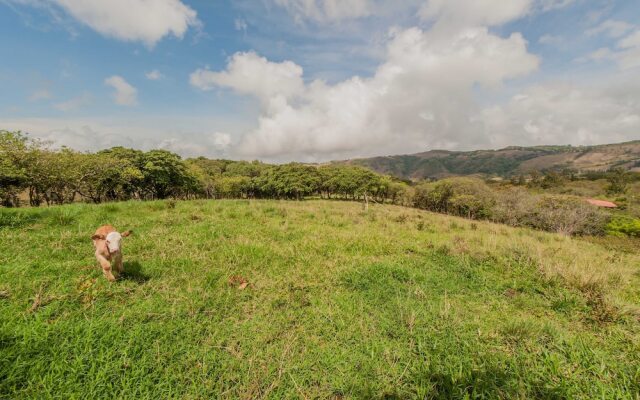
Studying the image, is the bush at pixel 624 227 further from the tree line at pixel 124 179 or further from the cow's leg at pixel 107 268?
the cow's leg at pixel 107 268

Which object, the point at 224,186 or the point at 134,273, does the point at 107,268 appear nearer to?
the point at 134,273

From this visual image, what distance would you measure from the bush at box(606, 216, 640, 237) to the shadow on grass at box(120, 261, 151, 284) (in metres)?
55.4

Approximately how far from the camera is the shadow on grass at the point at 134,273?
17.9 ft

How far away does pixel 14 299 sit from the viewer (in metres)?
4.38

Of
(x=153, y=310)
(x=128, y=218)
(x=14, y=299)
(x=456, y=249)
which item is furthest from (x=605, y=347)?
(x=128, y=218)

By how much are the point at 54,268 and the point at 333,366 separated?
6.43m

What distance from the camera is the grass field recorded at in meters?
3.30

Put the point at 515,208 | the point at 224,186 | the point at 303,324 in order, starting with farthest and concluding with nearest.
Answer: the point at 224,186, the point at 515,208, the point at 303,324

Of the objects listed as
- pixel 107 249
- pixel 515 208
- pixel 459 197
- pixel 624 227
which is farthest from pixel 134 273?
pixel 459 197

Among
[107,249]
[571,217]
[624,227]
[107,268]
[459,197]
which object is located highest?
[107,249]

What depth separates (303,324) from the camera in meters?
4.57

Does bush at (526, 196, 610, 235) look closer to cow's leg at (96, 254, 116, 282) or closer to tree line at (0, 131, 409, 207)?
tree line at (0, 131, 409, 207)

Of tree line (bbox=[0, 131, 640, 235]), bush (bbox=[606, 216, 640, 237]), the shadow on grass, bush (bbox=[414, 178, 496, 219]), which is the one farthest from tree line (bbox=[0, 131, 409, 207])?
Answer: bush (bbox=[606, 216, 640, 237])

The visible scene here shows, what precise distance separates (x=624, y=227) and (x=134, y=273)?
5853cm
